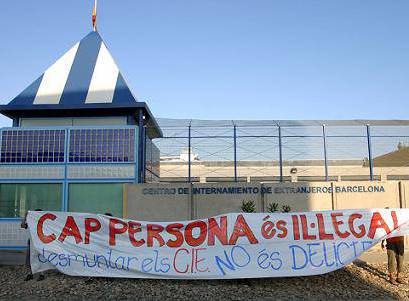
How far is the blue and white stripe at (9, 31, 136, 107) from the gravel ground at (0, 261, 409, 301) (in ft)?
26.8

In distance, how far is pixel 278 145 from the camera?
15.4m

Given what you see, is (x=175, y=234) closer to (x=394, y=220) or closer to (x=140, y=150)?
(x=394, y=220)

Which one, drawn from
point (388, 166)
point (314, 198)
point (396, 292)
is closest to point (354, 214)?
point (396, 292)

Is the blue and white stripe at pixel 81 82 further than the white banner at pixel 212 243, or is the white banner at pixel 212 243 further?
the blue and white stripe at pixel 81 82

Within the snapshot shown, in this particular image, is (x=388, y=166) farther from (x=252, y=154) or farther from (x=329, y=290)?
(x=329, y=290)

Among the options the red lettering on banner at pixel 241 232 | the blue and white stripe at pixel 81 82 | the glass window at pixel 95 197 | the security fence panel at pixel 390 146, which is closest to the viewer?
the red lettering on banner at pixel 241 232

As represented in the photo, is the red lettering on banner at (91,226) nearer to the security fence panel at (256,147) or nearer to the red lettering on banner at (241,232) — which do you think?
the red lettering on banner at (241,232)

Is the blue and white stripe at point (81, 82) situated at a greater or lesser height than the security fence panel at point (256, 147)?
greater

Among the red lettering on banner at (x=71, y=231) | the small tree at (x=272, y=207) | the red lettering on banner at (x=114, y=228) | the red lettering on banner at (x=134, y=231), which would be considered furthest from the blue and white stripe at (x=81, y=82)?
the red lettering on banner at (x=134, y=231)

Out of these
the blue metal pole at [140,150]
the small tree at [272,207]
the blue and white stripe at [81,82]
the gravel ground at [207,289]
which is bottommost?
the gravel ground at [207,289]

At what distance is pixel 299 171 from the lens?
55.5ft

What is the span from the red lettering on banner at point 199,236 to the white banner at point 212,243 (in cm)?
2

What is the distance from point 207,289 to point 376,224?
419cm

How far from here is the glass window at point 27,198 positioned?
14477 millimetres
